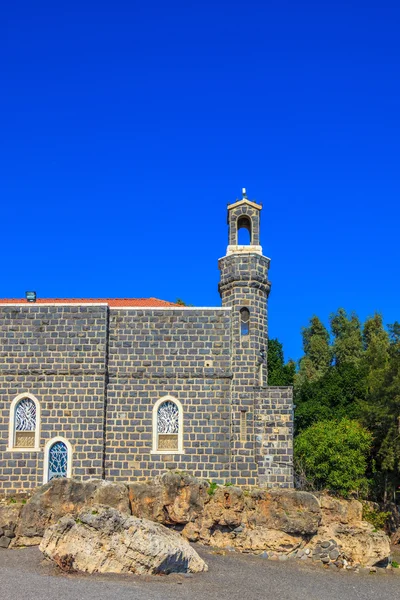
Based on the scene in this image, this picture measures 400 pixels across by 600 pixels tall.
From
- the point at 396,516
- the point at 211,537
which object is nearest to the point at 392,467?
the point at 396,516

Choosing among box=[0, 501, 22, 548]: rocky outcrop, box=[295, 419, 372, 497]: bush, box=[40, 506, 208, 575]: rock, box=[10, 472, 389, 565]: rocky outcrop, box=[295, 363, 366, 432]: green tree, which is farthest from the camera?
box=[295, 363, 366, 432]: green tree

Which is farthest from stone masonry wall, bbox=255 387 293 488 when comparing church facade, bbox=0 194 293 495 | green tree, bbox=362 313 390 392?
green tree, bbox=362 313 390 392

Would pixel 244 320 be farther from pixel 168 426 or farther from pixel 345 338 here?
pixel 345 338

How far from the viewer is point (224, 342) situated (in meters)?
23.0

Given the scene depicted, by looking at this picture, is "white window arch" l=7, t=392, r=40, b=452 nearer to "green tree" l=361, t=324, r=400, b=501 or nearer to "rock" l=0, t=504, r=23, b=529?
"rock" l=0, t=504, r=23, b=529

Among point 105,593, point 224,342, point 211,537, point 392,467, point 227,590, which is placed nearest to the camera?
point 105,593

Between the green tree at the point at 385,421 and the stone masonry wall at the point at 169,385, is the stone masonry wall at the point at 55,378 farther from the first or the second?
the green tree at the point at 385,421

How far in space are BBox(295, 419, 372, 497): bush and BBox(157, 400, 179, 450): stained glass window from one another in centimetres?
636

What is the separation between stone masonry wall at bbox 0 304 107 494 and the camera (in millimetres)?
22234

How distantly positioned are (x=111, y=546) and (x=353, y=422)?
14368mm

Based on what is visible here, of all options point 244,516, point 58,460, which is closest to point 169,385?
point 58,460

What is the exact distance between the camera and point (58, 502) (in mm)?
20484

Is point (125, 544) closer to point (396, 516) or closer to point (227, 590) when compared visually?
point (227, 590)

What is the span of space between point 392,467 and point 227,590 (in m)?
12.7
